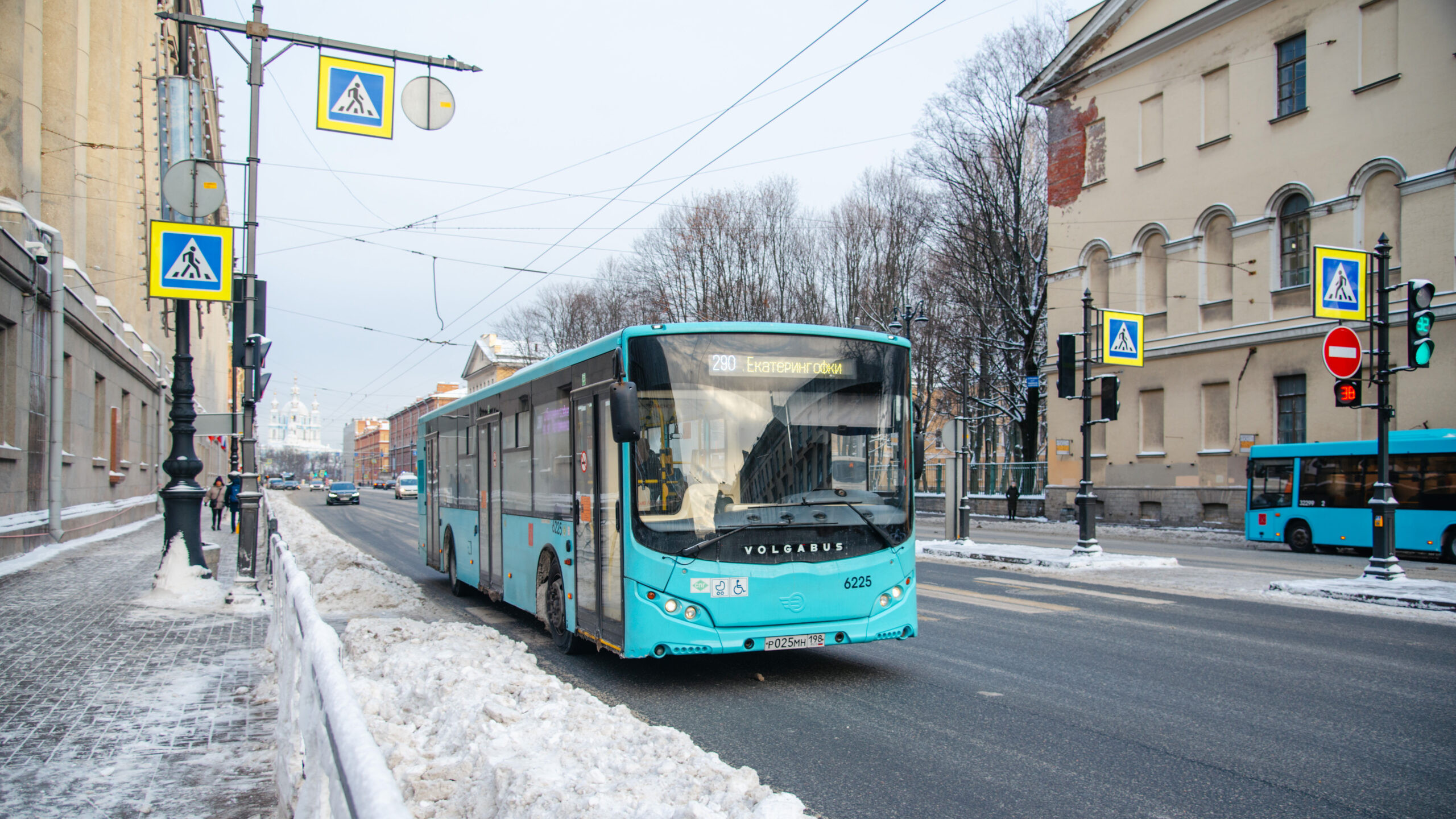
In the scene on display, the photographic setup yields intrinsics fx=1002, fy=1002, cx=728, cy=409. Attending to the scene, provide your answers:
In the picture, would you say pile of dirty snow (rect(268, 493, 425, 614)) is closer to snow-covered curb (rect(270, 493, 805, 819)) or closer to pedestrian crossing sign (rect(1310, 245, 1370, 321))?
snow-covered curb (rect(270, 493, 805, 819))

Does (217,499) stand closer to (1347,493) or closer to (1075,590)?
(1075,590)

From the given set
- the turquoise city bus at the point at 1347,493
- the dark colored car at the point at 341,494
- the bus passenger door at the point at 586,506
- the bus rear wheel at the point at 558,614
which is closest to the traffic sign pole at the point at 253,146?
the bus rear wheel at the point at 558,614

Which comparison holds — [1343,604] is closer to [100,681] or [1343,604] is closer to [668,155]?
[668,155]

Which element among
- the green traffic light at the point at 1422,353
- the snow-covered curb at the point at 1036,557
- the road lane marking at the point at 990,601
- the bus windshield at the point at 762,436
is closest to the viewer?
the bus windshield at the point at 762,436

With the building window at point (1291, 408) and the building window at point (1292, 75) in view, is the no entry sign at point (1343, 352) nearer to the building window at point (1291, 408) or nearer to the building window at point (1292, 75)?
the building window at point (1291, 408)

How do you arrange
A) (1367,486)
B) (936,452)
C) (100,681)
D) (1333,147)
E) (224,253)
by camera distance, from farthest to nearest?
(936,452) < (1333,147) < (1367,486) < (224,253) < (100,681)

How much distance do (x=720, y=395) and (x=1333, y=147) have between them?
2474 cm

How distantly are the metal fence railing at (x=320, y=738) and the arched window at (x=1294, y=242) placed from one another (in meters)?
27.7

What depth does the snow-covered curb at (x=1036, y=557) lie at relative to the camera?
18047 mm

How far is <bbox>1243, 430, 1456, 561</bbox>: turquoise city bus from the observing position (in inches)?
800

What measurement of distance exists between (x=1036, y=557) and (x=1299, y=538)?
907 centimetres

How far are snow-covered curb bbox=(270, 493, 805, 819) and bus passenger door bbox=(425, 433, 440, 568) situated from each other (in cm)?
734

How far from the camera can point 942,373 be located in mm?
43688

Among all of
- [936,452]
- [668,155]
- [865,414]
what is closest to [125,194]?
[668,155]
